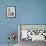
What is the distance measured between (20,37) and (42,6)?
4.29 ft

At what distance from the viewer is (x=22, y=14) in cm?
459

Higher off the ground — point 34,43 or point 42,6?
point 42,6

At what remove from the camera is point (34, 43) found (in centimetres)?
422

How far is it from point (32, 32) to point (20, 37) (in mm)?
436

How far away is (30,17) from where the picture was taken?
4.58 metres

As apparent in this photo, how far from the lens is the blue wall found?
15.0ft

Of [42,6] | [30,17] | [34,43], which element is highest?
[42,6]

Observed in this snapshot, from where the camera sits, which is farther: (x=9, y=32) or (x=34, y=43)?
(x=9, y=32)

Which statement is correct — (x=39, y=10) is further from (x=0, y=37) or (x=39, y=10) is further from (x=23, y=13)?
(x=0, y=37)

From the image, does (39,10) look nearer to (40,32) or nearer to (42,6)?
(42,6)

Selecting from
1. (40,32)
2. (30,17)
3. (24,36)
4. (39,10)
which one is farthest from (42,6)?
(24,36)

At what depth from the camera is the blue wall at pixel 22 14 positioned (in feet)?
15.0

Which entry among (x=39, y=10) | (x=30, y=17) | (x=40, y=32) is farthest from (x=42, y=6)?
(x=40, y=32)

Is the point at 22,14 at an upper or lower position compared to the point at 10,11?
lower
